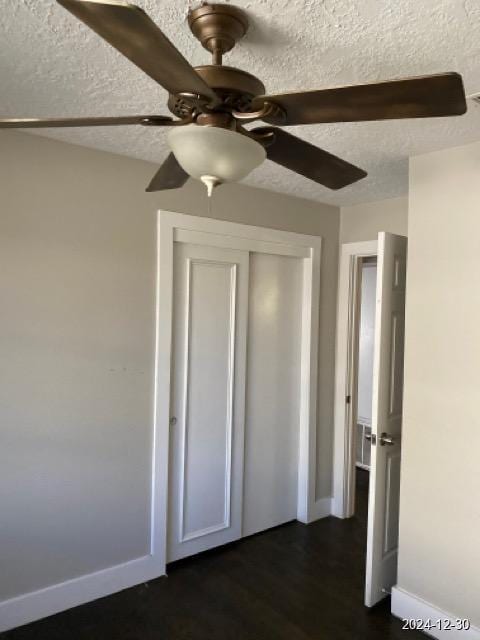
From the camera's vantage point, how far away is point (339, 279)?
3654 millimetres

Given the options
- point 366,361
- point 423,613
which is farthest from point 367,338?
point 423,613

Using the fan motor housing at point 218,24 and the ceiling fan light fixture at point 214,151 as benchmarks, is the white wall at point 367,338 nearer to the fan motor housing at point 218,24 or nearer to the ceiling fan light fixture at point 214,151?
the fan motor housing at point 218,24

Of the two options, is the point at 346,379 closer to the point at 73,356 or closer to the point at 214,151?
the point at 73,356

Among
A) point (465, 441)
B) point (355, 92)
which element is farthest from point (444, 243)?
point (355, 92)

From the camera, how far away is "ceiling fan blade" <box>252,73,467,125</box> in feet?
3.05

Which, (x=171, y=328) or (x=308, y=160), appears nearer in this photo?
(x=308, y=160)

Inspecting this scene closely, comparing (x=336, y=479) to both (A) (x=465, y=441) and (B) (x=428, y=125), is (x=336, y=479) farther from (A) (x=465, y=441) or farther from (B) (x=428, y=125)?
(B) (x=428, y=125)

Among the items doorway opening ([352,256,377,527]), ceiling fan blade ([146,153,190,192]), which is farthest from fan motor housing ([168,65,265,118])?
doorway opening ([352,256,377,527])

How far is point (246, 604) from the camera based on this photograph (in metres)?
2.54

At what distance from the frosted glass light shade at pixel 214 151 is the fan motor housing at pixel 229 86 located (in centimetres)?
12

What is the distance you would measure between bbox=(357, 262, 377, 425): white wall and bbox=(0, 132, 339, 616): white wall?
2.46m

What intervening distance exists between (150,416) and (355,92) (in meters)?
2.19

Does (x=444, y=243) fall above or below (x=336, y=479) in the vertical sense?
above

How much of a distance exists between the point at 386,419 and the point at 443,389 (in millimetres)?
382
